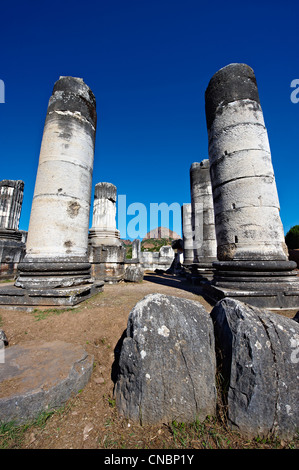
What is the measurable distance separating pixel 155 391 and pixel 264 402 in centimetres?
79

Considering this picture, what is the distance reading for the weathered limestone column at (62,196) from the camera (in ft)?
13.6

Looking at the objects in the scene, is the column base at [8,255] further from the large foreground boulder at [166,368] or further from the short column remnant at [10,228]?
the large foreground boulder at [166,368]

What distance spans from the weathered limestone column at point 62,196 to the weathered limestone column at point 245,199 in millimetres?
3284

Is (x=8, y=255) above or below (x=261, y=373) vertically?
above

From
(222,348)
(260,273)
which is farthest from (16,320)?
(260,273)

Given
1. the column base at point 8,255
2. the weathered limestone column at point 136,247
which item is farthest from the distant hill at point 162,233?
the column base at point 8,255

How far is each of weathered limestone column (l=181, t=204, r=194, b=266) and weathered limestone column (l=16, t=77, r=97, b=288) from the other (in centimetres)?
775

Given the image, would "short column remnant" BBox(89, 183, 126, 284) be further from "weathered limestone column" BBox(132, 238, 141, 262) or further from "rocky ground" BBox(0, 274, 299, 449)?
"weathered limestone column" BBox(132, 238, 141, 262)

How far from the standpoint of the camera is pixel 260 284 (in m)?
3.69

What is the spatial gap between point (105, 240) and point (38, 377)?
660 centimetres

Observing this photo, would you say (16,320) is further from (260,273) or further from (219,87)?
(219,87)

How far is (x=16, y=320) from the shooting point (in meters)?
3.03

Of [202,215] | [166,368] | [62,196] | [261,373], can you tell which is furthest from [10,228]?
[261,373]

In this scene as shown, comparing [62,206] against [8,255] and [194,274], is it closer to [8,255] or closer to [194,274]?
[8,255]
